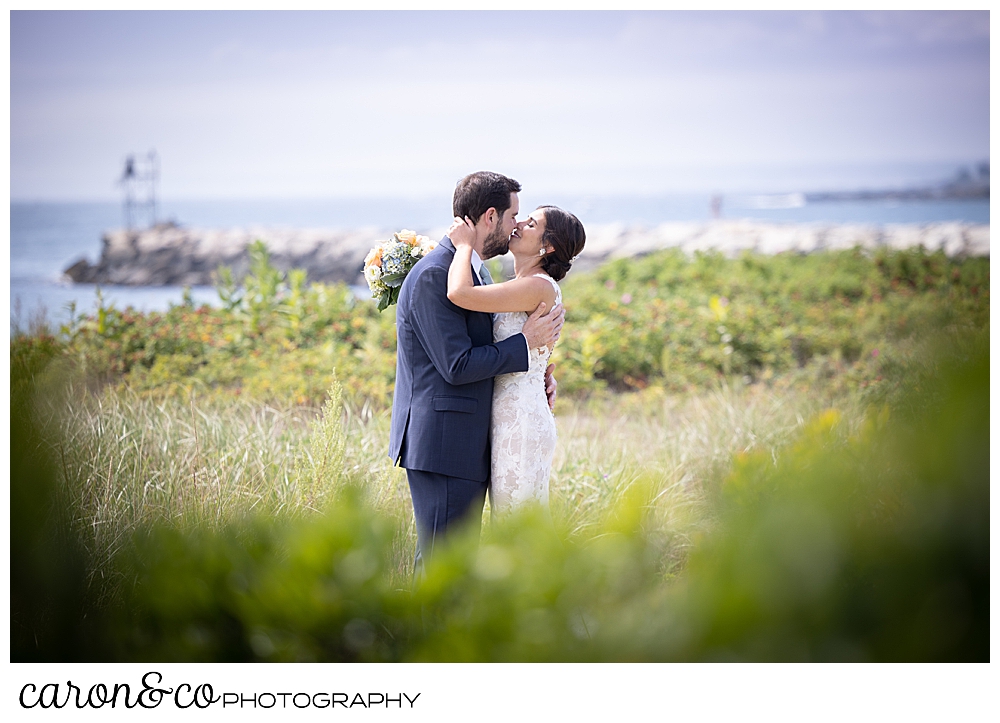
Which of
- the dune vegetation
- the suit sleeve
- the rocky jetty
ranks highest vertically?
the rocky jetty

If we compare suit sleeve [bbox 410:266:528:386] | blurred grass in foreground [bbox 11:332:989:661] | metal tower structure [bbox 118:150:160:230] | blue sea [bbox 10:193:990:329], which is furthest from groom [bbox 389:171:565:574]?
metal tower structure [bbox 118:150:160:230]

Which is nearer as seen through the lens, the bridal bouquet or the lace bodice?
the lace bodice

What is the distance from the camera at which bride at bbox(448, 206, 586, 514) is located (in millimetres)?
2750

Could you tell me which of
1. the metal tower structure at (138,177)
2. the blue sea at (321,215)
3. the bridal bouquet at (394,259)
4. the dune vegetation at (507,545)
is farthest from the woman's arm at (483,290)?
the metal tower structure at (138,177)

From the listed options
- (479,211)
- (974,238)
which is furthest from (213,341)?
(974,238)

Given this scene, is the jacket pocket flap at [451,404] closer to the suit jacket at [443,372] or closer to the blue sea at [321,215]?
the suit jacket at [443,372]

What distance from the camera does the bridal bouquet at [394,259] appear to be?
2.91 metres

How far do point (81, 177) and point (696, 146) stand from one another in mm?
21875

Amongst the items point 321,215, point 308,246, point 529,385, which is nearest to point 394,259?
point 529,385

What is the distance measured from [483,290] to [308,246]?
54.7 feet

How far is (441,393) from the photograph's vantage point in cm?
265

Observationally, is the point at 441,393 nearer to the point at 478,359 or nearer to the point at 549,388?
the point at 478,359

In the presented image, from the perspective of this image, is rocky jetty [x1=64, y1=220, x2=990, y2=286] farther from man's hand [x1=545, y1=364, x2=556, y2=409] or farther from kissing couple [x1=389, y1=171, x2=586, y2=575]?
kissing couple [x1=389, y1=171, x2=586, y2=575]

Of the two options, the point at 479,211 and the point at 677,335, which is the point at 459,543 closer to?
the point at 479,211
